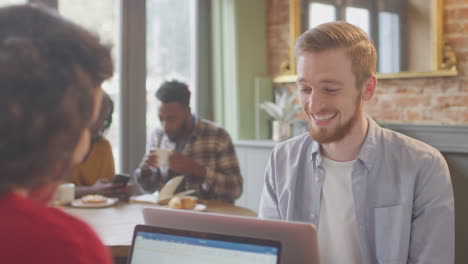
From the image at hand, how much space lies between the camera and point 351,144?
1.69 metres

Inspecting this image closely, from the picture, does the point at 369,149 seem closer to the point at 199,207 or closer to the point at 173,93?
the point at 199,207

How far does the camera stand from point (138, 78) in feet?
13.1

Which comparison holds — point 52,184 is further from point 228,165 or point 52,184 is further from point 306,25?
point 306,25

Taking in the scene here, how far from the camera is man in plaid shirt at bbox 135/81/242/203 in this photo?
304 cm

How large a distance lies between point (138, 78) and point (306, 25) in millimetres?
1455

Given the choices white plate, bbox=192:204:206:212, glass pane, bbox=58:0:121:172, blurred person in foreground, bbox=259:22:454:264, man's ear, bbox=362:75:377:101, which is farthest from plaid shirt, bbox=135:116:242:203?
man's ear, bbox=362:75:377:101

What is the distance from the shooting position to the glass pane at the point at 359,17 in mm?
3934

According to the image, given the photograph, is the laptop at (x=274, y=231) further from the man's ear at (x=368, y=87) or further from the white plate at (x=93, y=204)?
the white plate at (x=93, y=204)

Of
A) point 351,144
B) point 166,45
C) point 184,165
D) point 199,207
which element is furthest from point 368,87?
point 166,45

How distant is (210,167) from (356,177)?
165 centimetres

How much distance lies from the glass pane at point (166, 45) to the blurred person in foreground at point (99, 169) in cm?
103

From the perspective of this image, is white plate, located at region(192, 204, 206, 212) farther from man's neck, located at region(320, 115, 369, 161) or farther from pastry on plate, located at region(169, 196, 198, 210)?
man's neck, located at region(320, 115, 369, 161)

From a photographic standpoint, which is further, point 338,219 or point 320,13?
point 320,13

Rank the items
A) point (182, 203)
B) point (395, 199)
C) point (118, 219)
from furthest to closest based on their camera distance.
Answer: point (182, 203) < point (118, 219) < point (395, 199)
